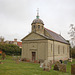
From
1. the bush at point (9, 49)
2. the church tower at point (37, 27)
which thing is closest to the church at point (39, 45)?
the church tower at point (37, 27)

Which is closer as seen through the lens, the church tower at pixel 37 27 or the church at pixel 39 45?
the church at pixel 39 45

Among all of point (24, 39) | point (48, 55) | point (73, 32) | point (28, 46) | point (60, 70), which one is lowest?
point (60, 70)

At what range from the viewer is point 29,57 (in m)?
26.0

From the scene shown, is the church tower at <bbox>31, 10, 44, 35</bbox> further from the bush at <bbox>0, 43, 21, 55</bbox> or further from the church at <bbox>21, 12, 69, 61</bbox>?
the bush at <bbox>0, 43, 21, 55</bbox>

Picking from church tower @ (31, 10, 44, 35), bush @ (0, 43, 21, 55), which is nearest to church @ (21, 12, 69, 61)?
church tower @ (31, 10, 44, 35)

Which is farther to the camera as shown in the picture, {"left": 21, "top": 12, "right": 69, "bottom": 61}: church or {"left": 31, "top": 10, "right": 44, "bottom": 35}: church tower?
{"left": 31, "top": 10, "right": 44, "bottom": 35}: church tower

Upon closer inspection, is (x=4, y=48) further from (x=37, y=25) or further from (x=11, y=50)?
(x=37, y=25)

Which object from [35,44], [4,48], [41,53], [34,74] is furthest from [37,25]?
[4,48]

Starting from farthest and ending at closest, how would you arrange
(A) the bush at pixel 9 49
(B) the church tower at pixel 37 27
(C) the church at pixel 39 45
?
(A) the bush at pixel 9 49, (B) the church tower at pixel 37 27, (C) the church at pixel 39 45

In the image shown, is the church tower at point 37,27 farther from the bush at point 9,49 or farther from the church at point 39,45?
the bush at point 9,49

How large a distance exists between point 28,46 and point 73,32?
14.5m

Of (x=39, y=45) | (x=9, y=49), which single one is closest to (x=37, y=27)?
(x=39, y=45)

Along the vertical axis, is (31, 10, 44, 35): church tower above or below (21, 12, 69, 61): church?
above

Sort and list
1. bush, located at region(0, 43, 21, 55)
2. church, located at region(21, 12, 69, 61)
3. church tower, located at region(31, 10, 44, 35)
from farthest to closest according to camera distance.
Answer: bush, located at region(0, 43, 21, 55)
church tower, located at region(31, 10, 44, 35)
church, located at region(21, 12, 69, 61)
